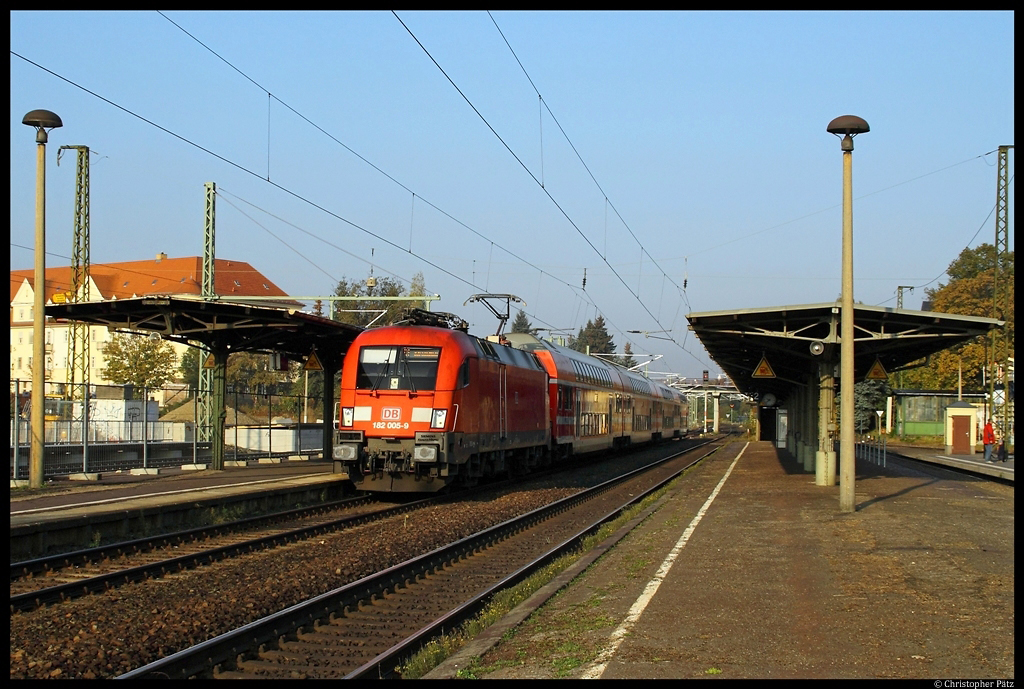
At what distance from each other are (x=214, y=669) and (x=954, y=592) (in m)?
6.56

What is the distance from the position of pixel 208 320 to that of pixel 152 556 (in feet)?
31.8

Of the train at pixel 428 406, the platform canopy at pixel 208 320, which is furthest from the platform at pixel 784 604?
the platform canopy at pixel 208 320

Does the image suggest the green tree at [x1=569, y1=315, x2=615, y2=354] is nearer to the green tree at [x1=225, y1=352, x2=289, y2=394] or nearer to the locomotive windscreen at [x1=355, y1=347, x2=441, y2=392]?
the green tree at [x1=225, y1=352, x2=289, y2=394]

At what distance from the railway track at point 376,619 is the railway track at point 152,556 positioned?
2.42 m

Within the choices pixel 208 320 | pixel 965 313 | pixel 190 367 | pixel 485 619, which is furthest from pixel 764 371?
pixel 190 367

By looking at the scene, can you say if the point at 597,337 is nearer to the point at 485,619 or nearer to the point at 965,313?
the point at 965,313

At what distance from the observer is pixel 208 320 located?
21.2 m

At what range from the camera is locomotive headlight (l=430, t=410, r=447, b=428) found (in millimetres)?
17922

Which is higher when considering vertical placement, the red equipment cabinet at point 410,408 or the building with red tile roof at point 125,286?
the building with red tile roof at point 125,286

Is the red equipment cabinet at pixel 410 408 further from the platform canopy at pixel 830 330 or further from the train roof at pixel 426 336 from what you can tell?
the platform canopy at pixel 830 330

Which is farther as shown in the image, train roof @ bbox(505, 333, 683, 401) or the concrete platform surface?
train roof @ bbox(505, 333, 683, 401)

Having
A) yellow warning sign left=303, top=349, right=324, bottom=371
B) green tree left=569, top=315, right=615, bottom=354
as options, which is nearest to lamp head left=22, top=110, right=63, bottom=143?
yellow warning sign left=303, top=349, right=324, bottom=371

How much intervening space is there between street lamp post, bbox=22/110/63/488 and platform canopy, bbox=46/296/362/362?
120 centimetres

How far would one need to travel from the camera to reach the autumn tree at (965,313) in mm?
50656
